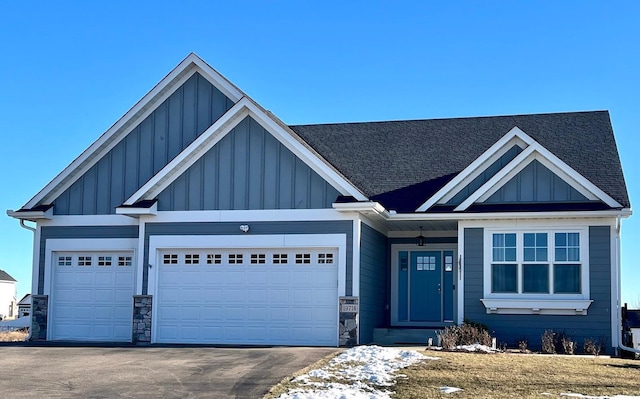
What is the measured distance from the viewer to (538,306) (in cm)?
1881

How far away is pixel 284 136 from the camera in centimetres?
1917

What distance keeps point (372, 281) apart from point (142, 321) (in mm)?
5557

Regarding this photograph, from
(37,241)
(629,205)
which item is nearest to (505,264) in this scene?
(629,205)

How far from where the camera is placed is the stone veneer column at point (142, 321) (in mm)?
19844

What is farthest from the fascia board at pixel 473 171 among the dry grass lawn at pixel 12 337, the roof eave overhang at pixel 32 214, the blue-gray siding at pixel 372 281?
the dry grass lawn at pixel 12 337

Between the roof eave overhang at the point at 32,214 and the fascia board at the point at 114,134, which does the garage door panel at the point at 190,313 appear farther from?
the fascia board at the point at 114,134

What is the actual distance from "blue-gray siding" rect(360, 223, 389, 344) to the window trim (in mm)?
2729

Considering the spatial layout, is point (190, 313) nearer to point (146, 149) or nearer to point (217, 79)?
point (146, 149)

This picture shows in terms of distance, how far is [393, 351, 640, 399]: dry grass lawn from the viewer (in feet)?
39.7

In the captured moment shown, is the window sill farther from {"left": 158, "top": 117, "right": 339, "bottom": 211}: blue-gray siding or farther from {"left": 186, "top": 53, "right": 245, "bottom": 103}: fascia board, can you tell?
{"left": 186, "top": 53, "right": 245, "bottom": 103}: fascia board

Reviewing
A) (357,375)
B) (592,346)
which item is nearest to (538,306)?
(592,346)

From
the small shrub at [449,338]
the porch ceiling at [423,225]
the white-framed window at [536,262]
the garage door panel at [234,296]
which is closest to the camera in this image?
the small shrub at [449,338]

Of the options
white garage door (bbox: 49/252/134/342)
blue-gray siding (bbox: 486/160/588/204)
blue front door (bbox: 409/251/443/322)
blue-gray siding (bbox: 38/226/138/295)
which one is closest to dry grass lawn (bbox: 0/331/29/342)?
white garage door (bbox: 49/252/134/342)

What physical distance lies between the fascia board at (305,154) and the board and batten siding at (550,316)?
9.81ft
